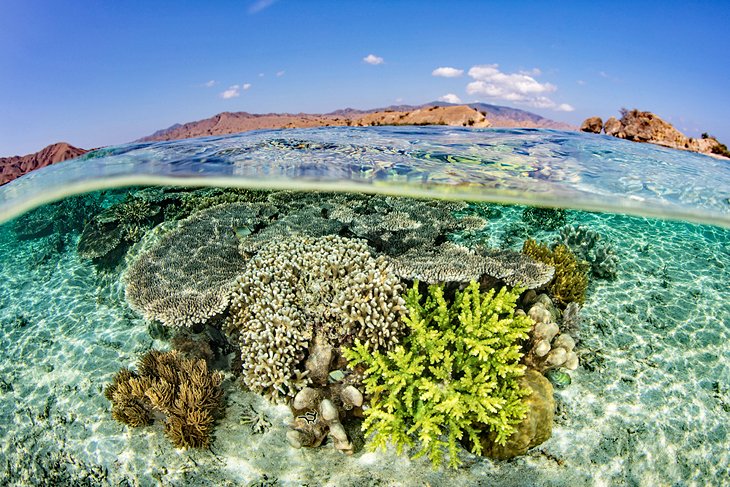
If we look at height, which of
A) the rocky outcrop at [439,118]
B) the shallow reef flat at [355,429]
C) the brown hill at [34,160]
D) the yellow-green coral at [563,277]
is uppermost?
the rocky outcrop at [439,118]

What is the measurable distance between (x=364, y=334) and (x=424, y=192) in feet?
28.2

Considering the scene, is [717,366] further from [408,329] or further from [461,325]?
[408,329]

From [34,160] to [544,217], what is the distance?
70.6 ft

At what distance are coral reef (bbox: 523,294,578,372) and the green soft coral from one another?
45 cm

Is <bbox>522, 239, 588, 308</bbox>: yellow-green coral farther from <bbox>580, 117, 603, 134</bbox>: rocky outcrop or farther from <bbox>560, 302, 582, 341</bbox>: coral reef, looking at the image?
<bbox>580, 117, 603, 134</bbox>: rocky outcrop

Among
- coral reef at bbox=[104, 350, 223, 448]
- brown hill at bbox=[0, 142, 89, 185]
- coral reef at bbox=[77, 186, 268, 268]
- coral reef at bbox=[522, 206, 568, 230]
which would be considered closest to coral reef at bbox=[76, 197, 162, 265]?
→ coral reef at bbox=[77, 186, 268, 268]

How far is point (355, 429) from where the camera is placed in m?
5.03

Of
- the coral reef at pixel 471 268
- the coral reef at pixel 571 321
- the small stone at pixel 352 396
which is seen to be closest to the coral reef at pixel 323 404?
the small stone at pixel 352 396

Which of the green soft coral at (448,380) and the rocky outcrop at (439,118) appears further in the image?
the rocky outcrop at (439,118)

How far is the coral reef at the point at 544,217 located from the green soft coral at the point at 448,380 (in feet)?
22.3

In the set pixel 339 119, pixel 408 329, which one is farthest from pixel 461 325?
pixel 339 119

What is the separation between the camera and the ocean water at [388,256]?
4996 millimetres

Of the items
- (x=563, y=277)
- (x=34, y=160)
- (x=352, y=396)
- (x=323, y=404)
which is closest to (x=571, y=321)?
(x=563, y=277)

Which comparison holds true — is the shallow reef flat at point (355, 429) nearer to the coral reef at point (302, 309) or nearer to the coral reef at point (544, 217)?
the coral reef at point (302, 309)
